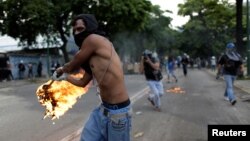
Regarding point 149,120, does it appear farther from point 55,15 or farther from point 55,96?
point 55,15

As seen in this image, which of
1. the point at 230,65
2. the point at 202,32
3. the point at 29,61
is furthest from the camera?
the point at 202,32

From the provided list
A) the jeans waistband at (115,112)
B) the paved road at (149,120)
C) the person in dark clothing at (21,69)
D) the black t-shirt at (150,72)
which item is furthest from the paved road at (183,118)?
the person in dark clothing at (21,69)

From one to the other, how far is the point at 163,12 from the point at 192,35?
23.9 feet

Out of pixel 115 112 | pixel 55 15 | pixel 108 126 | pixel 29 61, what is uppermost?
pixel 55 15

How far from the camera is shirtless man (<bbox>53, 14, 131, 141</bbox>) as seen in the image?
15.7ft

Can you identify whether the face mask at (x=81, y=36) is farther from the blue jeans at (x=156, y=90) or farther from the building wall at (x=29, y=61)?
the building wall at (x=29, y=61)

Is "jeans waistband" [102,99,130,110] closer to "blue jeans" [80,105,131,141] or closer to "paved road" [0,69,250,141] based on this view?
"blue jeans" [80,105,131,141]

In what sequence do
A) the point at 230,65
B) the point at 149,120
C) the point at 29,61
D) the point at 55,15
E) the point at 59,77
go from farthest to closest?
1. the point at 29,61
2. the point at 55,15
3. the point at 230,65
4. the point at 149,120
5. the point at 59,77

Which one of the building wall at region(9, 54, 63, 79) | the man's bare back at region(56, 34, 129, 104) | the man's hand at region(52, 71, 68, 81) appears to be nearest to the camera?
the man's bare back at region(56, 34, 129, 104)

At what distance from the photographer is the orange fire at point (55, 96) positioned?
17.4ft

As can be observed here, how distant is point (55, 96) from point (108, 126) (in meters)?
0.83

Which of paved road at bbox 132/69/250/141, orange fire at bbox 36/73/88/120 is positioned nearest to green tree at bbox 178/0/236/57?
paved road at bbox 132/69/250/141

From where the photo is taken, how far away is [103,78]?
4.77m

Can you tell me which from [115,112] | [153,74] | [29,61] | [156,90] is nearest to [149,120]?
[156,90]
